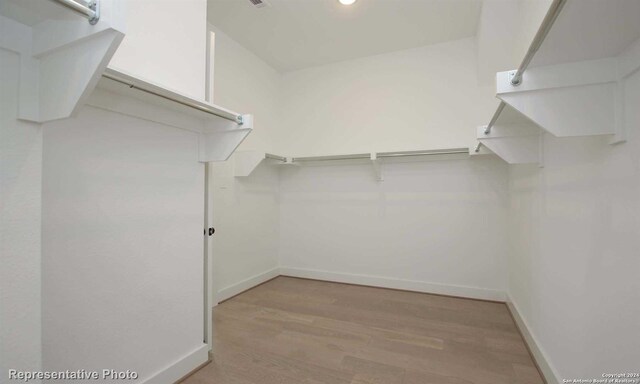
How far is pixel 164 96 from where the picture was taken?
4.39 feet

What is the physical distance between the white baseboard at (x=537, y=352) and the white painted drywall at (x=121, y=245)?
198 centimetres

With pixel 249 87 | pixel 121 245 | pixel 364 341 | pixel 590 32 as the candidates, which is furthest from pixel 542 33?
pixel 249 87

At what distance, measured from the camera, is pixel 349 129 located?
359 centimetres

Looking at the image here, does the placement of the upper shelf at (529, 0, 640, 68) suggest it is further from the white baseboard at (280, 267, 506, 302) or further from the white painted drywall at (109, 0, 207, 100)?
the white baseboard at (280, 267, 506, 302)

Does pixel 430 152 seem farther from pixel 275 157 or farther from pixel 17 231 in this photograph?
pixel 17 231

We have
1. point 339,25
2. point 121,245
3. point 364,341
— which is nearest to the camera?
point 121,245

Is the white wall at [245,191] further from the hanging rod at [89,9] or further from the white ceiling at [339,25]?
the hanging rod at [89,9]

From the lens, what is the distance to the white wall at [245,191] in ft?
9.64

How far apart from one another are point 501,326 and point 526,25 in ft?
7.52

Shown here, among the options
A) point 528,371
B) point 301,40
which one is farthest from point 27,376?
point 301,40

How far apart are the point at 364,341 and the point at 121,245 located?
5.52 ft

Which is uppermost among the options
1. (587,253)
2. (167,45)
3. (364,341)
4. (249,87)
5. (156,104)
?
(249,87)

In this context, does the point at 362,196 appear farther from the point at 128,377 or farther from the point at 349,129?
the point at 128,377

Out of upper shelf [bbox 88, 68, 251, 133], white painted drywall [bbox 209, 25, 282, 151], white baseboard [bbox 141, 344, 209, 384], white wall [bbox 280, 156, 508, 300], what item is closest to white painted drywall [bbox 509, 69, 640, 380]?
white wall [bbox 280, 156, 508, 300]
